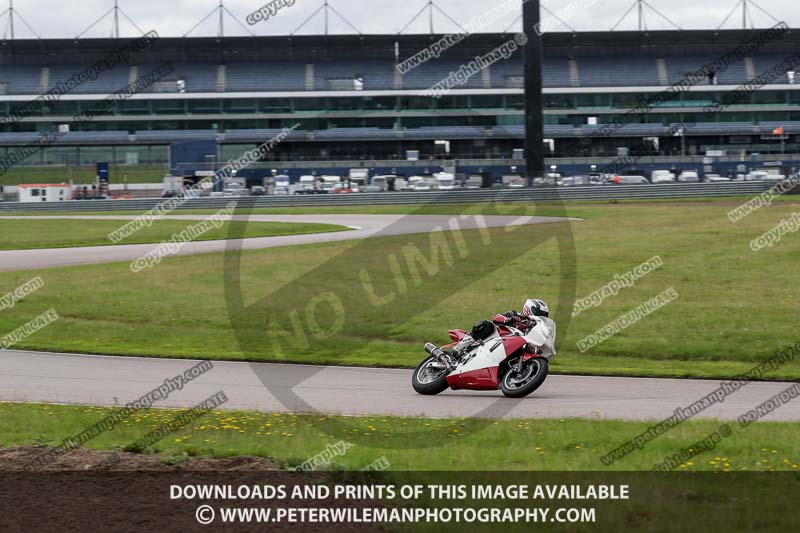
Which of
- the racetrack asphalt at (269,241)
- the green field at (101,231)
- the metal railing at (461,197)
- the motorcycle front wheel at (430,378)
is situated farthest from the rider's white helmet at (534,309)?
the metal railing at (461,197)

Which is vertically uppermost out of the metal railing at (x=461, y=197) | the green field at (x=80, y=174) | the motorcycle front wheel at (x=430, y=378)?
the green field at (x=80, y=174)

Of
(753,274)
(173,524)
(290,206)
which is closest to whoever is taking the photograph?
(173,524)

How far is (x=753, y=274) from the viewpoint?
69.2 ft

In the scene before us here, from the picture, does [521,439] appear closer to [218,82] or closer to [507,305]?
[507,305]

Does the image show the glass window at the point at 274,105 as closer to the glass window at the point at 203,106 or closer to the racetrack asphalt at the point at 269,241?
the glass window at the point at 203,106

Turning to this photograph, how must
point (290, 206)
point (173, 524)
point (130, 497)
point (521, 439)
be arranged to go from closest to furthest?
point (173, 524) → point (130, 497) → point (521, 439) → point (290, 206)

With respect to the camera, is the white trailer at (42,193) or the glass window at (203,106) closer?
the white trailer at (42,193)

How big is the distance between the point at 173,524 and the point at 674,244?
2116 centimetres

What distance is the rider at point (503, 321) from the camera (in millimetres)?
11938

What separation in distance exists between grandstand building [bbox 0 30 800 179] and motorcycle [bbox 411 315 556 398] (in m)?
67.6

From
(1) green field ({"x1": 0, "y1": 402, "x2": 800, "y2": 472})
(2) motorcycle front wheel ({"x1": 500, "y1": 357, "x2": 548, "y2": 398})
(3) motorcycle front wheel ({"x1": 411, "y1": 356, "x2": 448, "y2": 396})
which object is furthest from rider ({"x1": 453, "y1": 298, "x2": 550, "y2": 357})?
(1) green field ({"x1": 0, "y1": 402, "x2": 800, "y2": 472})

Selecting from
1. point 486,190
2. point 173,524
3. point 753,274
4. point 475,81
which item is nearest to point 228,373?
point 173,524

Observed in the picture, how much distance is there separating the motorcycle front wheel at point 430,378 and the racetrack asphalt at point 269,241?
59.3 feet

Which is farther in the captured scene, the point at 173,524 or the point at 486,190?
the point at 486,190
